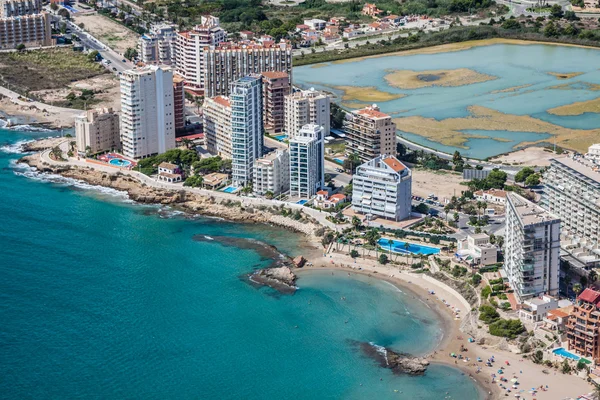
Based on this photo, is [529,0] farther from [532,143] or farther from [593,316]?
[593,316]

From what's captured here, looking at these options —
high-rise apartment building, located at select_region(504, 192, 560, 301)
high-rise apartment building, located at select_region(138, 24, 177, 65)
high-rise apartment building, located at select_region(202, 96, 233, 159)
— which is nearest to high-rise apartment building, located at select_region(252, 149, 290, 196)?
high-rise apartment building, located at select_region(202, 96, 233, 159)

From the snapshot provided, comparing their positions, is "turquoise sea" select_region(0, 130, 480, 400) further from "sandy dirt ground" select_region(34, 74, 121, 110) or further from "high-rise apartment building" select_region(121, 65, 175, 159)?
"sandy dirt ground" select_region(34, 74, 121, 110)

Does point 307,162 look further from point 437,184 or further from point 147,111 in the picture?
point 147,111

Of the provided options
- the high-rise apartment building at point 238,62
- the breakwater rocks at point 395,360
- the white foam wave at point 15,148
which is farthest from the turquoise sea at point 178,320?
the high-rise apartment building at point 238,62

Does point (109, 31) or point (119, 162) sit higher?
point (109, 31)

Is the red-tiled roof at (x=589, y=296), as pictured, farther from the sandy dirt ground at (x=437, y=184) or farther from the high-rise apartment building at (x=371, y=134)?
the high-rise apartment building at (x=371, y=134)

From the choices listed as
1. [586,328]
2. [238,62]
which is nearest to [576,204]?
[586,328]
